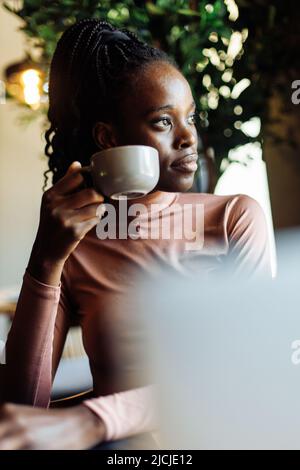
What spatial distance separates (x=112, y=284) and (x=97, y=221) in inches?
7.5

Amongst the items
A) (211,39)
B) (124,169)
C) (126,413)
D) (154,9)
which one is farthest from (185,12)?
(126,413)

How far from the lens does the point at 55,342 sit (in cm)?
89

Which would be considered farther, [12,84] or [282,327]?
[12,84]

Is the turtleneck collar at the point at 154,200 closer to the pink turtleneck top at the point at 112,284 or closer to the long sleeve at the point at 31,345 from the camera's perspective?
the pink turtleneck top at the point at 112,284

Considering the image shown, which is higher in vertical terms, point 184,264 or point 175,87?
point 175,87

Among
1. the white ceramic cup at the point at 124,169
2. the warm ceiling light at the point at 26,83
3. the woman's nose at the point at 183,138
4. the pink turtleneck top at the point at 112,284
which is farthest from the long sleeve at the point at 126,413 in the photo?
the warm ceiling light at the point at 26,83

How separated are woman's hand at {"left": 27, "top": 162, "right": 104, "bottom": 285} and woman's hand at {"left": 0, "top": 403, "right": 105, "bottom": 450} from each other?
0.23 metres

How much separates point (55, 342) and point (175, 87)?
1.55ft

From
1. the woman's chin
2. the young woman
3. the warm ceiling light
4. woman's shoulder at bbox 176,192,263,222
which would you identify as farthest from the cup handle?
the warm ceiling light

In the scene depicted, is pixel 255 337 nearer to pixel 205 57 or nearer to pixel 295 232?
pixel 205 57

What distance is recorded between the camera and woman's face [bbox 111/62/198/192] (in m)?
0.78

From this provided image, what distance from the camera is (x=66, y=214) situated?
2.26 feet
